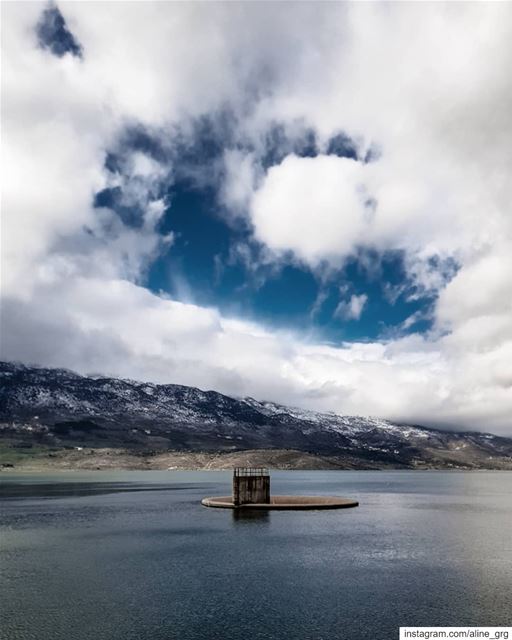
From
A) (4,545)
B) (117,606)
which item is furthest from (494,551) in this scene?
(4,545)

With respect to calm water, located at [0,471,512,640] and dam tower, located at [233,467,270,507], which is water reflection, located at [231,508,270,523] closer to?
dam tower, located at [233,467,270,507]

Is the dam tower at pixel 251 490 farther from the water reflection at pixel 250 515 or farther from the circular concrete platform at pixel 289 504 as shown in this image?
the water reflection at pixel 250 515

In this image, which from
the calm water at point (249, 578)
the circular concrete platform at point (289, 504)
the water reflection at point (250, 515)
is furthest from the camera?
the circular concrete platform at point (289, 504)

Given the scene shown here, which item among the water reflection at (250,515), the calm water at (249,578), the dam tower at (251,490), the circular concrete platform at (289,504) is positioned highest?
the dam tower at (251,490)

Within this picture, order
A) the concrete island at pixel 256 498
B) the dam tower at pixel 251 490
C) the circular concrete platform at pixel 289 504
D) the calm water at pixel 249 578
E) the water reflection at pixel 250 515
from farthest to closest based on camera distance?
1. the dam tower at pixel 251 490
2. the concrete island at pixel 256 498
3. the circular concrete platform at pixel 289 504
4. the water reflection at pixel 250 515
5. the calm water at pixel 249 578

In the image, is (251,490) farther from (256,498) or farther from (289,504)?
(289,504)

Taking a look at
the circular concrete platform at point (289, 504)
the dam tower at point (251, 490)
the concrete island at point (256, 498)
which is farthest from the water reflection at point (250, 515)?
the dam tower at point (251, 490)

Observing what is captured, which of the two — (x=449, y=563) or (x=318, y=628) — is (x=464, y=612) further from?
(x=449, y=563)

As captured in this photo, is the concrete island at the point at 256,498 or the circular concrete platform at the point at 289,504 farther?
the concrete island at the point at 256,498

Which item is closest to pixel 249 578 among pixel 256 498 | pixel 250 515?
pixel 250 515
